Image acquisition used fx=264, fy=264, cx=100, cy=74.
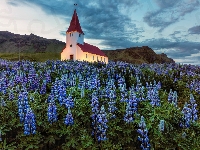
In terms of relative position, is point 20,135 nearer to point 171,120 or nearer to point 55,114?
point 55,114

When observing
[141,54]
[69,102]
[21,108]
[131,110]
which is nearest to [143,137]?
[131,110]

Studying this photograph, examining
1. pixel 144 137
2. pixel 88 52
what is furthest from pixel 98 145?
pixel 88 52

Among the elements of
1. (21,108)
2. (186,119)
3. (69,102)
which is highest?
(69,102)

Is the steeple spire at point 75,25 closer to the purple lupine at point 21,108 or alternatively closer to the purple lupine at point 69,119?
the purple lupine at point 21,108

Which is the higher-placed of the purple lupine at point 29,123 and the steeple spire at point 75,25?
the steeple spire at point 75,25

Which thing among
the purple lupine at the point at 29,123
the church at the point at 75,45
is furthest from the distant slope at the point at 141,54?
the purple lupine at the point at 29,123

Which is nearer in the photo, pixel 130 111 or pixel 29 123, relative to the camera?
pixel 29 123

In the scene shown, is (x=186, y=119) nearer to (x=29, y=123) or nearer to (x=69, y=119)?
(x=69, y=119)

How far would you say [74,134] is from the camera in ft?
20.6

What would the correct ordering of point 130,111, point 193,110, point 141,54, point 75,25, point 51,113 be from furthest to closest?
point 141,54
point 75,25
point 193,110
point 130,111
point 51,113

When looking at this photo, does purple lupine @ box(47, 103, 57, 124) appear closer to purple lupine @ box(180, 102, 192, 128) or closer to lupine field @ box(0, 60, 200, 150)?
lupine field @ box(0, 60, 200, 150)

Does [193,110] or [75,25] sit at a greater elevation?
[75,25]

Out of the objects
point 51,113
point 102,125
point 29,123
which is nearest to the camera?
point 29,123

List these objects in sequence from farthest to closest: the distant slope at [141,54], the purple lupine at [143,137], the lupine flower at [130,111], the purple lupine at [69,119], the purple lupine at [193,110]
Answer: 1. the distant slope at [141,54]
2. the purple lupine at [193,110]
3. the lupine flower at [130,111]
4. the purple lupine at [69,119]
5. the purple lupine at [143,137]
